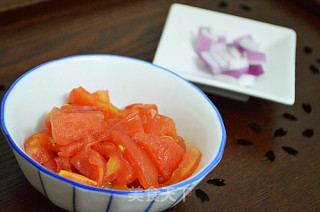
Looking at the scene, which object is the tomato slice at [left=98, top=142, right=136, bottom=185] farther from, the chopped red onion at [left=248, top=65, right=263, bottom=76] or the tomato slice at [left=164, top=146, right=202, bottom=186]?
the chopped red onion at [left=248, top=65, right=263, bottom=76]

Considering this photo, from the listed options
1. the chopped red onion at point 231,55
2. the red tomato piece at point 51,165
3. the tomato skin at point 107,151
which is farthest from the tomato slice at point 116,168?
the chopped red onion at point 231,55

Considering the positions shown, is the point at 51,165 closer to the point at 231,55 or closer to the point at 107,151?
the point at 107,151

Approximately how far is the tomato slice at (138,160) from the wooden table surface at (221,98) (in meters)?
0.15

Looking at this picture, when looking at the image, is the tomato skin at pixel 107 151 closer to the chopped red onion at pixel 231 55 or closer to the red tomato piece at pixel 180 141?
the red tomato piece at pixel 180 141

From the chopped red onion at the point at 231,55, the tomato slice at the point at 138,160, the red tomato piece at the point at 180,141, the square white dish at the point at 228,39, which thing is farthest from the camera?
the chopped red onion at the point at 231,55

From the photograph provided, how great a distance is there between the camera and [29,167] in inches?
31.8

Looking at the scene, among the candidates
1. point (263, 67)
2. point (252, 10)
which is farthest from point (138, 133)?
point (252, 10)

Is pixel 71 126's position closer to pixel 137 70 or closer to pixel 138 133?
pixel 138 133

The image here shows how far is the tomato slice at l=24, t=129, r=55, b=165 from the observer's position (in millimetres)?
916

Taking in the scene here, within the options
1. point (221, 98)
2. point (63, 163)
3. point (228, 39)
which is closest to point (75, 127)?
point (63, 163)

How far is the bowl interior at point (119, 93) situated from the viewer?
0.98 meters

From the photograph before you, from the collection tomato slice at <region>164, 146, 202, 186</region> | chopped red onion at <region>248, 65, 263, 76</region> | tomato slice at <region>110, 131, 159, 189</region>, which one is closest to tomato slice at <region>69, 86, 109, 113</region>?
tomato slice at <region>110, 131, 159, 189</region>

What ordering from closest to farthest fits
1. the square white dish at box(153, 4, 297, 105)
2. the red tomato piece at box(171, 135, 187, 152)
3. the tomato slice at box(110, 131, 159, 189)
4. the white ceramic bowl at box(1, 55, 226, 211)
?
the white ceramic bowl at box(1, 55, 226, 211)
the tomato slice at box(110, 131, 159, 189)
the red tomato piece at box(171, 135, 187, 152)
the square white dish at box(153, 4, 297, 105)

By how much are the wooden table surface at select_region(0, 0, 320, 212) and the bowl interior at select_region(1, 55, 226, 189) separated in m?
0.14
